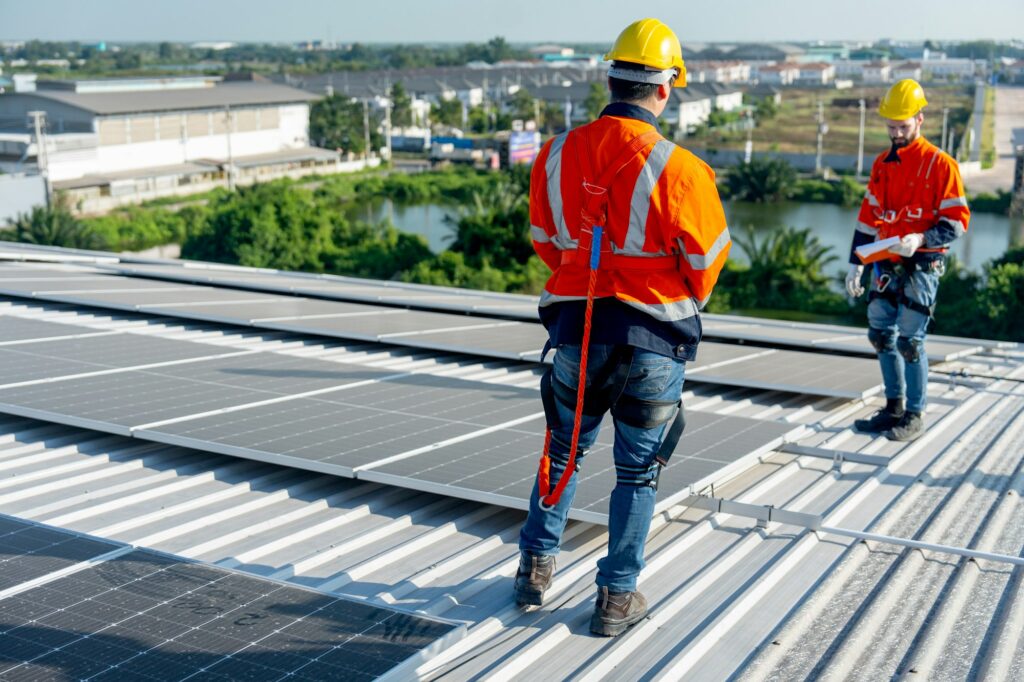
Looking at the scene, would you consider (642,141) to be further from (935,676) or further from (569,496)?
(935,676)

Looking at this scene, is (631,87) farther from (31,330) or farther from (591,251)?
(31,330)

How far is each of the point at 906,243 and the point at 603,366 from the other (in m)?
3.65

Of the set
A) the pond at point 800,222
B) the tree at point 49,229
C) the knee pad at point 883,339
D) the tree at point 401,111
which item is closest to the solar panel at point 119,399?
the knee pad at point 883,339

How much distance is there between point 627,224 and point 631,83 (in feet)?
1.91

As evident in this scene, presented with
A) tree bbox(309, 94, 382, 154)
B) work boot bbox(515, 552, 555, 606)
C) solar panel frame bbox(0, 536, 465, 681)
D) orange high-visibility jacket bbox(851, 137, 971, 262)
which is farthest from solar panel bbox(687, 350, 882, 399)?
tree bbox(309, 94, 382, 154)

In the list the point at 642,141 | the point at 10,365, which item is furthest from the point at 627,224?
the point at 10,365

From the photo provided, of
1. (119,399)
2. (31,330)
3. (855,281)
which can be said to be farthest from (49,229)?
(855,281)

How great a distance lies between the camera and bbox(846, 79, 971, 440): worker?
291 inches

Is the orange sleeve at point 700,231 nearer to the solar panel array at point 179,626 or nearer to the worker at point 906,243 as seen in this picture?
the solar panel array at point 179,626

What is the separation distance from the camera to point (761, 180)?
70562 millimetres

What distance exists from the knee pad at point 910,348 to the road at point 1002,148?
6838 cm

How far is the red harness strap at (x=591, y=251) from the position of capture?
14.3 ft

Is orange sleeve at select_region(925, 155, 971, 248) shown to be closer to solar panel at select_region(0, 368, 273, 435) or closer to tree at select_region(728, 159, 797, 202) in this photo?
solar panel at select_region(0, 368, 273, 435)

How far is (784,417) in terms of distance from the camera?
26.4ft
